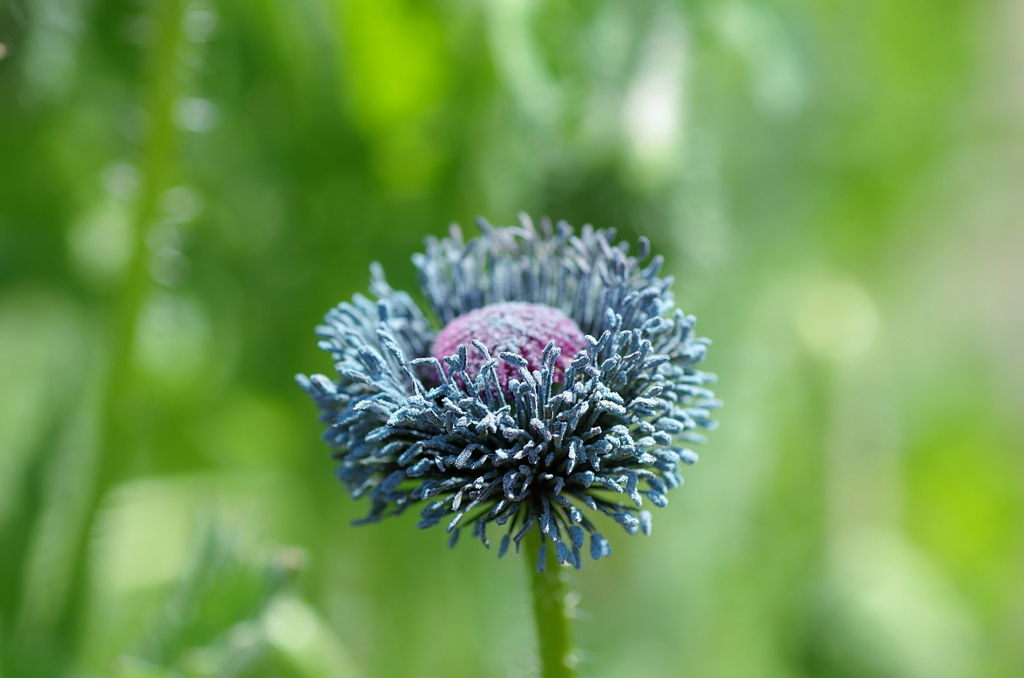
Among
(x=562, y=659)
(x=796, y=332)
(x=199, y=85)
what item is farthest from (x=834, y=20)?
(x=562, y=659)

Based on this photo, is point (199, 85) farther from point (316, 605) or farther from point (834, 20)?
point (834, 20)

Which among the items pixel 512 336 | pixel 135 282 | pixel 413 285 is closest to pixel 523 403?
pixel 512 336

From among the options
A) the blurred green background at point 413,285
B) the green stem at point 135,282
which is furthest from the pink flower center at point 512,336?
the green stem at point 135,282

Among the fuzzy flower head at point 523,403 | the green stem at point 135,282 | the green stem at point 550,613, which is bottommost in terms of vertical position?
the green stem at point 550,613

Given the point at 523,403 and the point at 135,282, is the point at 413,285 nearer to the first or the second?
the point at 135,282

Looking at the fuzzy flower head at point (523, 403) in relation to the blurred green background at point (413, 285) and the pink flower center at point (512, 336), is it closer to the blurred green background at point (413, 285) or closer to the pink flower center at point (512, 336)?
the pink flower center at point (512, 336)

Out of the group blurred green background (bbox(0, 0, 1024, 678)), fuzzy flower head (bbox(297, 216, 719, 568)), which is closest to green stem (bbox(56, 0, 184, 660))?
blurred green background (bbox(0, 0, 1024, 678))

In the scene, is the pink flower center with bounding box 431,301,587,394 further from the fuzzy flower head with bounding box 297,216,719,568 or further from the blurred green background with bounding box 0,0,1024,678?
the blurred green background with bounding box 0,0,1024,678
